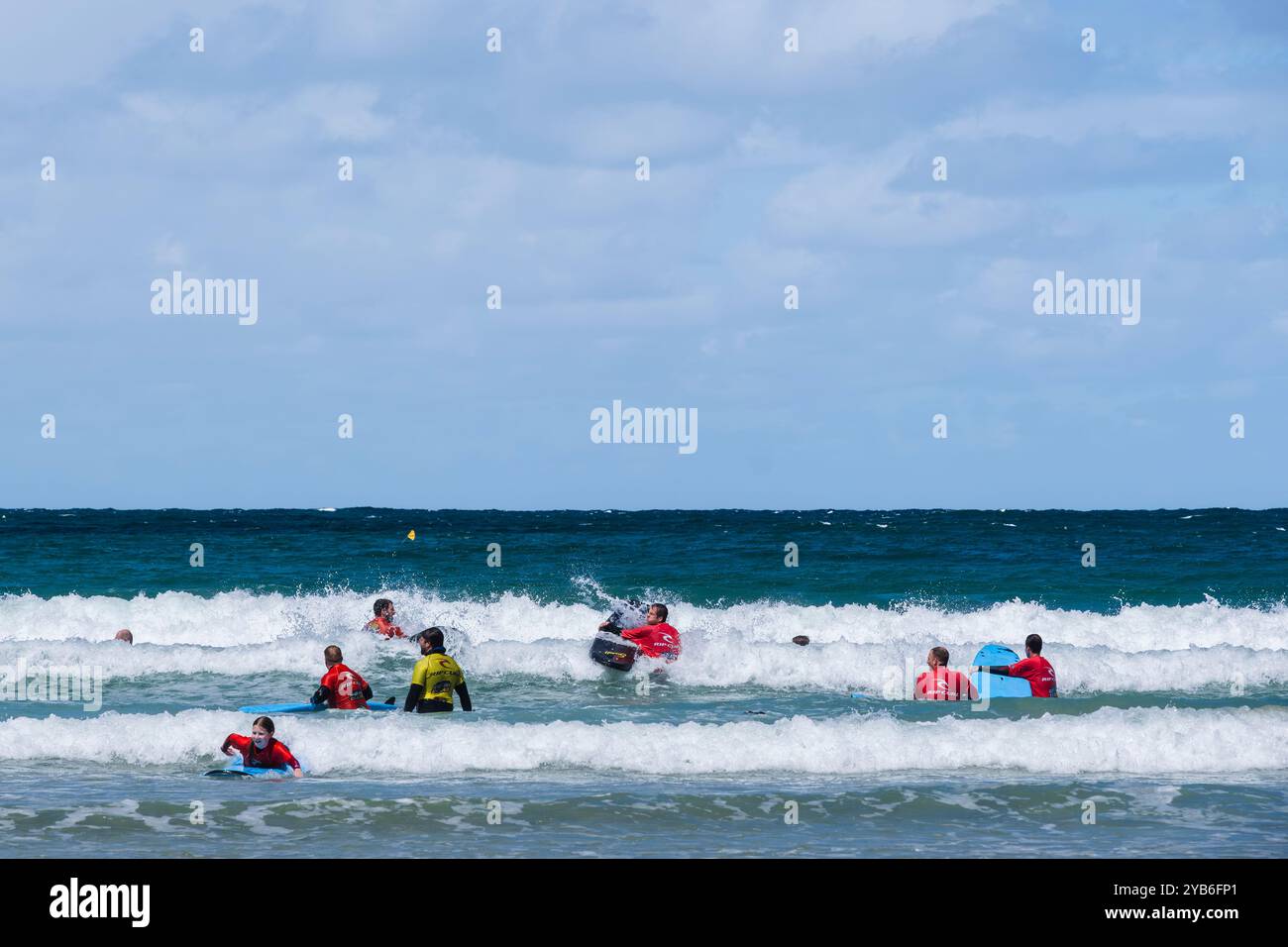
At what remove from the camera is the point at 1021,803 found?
40.7ft

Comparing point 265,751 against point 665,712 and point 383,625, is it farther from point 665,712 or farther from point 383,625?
point 383,625

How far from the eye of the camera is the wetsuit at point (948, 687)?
18.0m

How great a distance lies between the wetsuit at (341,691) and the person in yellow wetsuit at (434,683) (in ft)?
3.56

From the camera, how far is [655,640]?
21078 mm

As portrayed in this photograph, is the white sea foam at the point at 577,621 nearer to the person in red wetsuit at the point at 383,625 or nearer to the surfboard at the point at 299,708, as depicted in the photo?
the person in red wetsuit at the point at 383,625

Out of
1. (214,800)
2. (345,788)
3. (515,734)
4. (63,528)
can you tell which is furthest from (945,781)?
(63,528)

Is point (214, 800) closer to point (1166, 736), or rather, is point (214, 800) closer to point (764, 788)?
point (764, 788)

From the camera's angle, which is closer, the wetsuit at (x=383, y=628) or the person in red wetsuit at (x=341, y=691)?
the person in red wetsuit at (x=341, y=691)

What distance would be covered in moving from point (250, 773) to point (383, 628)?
10.1 metres

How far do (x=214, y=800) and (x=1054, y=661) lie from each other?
14.9 metres

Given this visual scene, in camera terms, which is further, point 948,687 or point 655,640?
point 655,640

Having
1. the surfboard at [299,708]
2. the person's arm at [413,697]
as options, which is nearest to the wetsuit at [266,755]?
the person's arm at [413,697]
